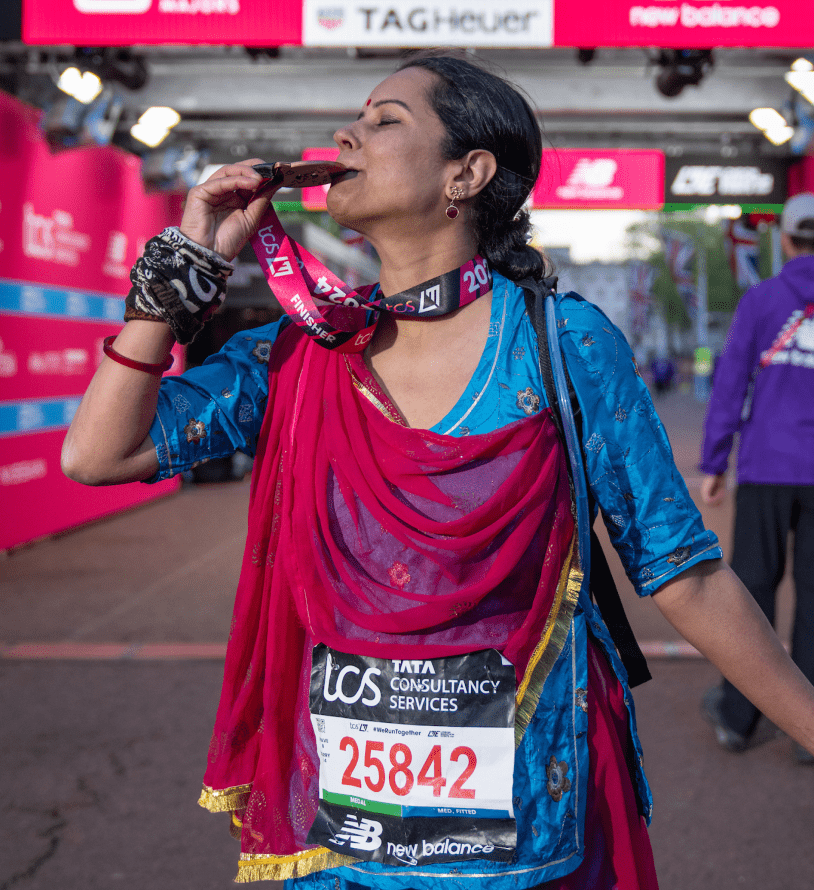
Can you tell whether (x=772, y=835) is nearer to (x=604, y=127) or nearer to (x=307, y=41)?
(x=307, y=41)

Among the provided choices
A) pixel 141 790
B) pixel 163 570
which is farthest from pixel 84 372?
pixel 141 790

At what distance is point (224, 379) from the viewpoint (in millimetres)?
1570

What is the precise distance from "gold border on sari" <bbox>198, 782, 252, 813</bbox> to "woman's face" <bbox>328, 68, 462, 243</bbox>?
0.96 meters

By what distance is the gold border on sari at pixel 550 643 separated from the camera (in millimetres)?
1350

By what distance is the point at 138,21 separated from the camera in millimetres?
4762

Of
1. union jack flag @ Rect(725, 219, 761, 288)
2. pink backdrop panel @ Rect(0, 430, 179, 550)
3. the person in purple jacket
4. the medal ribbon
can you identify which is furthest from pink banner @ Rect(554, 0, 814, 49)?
union jack flag @ Rect(725, 219, 761, 288)

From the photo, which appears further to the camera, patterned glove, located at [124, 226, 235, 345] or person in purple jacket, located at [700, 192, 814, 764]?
person in purple jacket, located at [700, 192, 814, 764]

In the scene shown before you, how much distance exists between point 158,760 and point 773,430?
2.84m

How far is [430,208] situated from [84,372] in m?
8.22

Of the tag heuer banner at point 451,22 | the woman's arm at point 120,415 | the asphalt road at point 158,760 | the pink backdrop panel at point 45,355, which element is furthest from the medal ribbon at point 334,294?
the pink backdrop panel at point 45,355

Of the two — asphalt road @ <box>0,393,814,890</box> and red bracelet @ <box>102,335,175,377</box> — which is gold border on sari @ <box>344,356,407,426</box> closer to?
red bracelet @ <box>102,335,175,377</box>

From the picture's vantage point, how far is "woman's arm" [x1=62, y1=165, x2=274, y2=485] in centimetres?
142

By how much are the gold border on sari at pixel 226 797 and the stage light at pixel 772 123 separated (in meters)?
8.65

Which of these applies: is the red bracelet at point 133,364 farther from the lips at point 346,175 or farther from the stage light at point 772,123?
the stage light at point 772,123
